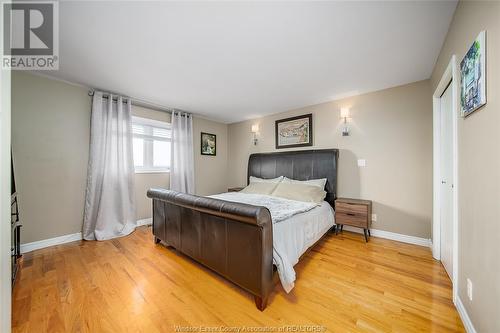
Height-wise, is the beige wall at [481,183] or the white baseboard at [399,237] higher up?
the beige wall at [481,183]

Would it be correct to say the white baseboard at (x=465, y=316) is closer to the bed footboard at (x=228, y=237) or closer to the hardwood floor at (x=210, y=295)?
the hardwood floor at (x=210, y=295)

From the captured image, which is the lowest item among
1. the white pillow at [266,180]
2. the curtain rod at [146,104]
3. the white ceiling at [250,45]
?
Answer: the white pillow at [266,180]

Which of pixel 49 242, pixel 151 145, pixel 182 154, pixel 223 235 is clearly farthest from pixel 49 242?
pixel 223 235

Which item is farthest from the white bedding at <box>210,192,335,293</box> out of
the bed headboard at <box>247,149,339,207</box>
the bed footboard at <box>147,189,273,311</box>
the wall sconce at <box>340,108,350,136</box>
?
the wall sconce at <box>340,108,350,136</box>

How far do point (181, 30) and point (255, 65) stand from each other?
904 millimetres

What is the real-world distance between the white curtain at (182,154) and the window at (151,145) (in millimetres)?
153

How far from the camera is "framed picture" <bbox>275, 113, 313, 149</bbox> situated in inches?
146

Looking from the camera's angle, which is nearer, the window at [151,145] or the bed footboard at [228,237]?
the bed footboard at [228,237]

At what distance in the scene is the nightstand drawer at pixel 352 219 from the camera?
9.09ft

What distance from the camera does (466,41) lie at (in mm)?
1330

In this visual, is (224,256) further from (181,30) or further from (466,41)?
(466,41)

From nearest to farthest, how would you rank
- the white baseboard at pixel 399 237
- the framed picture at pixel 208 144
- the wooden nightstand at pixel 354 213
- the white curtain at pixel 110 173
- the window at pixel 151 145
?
1. the white baseboard at pixel 399 237
2. the wooden nightstand at pixel 354 213
3. the white curtain at pixel 110 173
4. the window at pixel 151 145
5. the framed picture at pixel 208 144

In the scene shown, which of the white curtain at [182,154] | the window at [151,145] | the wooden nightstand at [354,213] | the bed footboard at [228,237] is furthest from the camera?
the white curtain at [182,154]

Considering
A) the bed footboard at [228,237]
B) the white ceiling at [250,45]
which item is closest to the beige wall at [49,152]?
the white ceiling at [250,45]
